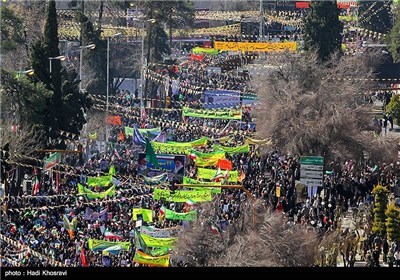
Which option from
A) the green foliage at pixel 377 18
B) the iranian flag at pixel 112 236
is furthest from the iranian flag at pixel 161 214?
the green foliage at pixel 377 18

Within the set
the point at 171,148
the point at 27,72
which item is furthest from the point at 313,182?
the point at 27,72

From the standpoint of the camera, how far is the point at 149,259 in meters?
37.6

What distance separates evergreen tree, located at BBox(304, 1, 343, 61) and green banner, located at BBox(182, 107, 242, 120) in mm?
6857

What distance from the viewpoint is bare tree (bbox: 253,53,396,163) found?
2231 inches

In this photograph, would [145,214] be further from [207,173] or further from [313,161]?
[207,173]

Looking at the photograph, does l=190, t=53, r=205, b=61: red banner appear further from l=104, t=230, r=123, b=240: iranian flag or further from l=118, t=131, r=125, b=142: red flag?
l=104, t=230, r=123, b=240: iranian flag

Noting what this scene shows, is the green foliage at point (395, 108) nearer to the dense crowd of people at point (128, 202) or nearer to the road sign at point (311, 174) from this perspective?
the dense crowd of people at point (128, 202)

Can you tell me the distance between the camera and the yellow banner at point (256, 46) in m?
84.0

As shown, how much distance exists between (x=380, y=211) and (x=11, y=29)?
117 feet

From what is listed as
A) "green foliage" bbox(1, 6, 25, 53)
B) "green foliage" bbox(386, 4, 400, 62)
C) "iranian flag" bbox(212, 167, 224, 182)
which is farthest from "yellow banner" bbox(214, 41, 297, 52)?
"iranian flag" bbox(212, 167, 224, 182)

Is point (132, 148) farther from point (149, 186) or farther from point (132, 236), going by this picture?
point (132, 236)

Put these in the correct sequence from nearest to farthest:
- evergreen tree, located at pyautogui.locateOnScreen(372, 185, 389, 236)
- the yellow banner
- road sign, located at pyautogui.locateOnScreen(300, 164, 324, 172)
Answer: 1. evergreen tree, located at pyautogui.locateOnScreen(372, 185, 389, 236)
2. road sign, located at pyautogui.locateOnScreen(300, 164, 324, 172)
3. the yellow banner
